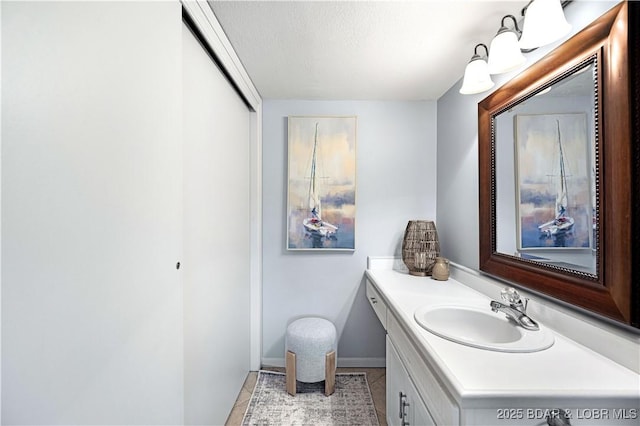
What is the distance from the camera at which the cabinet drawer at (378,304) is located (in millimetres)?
1657

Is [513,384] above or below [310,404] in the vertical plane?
above

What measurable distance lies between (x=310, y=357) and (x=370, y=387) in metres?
0.58

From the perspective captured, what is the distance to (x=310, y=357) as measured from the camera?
1.92 metres

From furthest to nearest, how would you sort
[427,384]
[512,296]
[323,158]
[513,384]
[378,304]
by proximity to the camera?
[323,158] → [378,304] → [512,296] → [427,384] → [513,384]

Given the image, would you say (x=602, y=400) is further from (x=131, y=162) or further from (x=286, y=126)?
(x=286, y=126)

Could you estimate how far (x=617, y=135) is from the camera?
85cm

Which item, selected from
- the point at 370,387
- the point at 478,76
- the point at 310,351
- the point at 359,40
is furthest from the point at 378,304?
the point at 359,40

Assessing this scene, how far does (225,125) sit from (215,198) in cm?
49

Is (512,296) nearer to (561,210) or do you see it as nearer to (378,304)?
(561,210)

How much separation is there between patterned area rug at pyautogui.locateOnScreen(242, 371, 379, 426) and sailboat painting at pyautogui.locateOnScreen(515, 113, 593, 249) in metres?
1.50

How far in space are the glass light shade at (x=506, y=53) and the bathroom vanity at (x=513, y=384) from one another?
1152 mm

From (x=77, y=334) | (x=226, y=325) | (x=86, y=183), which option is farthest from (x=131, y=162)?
(x=226, y=325)

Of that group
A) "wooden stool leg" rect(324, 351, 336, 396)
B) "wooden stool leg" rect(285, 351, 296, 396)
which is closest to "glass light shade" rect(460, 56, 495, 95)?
"wooden stool leg" rect(324, 351, 336, 396)

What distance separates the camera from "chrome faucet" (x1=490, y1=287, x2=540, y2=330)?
1078 mm
